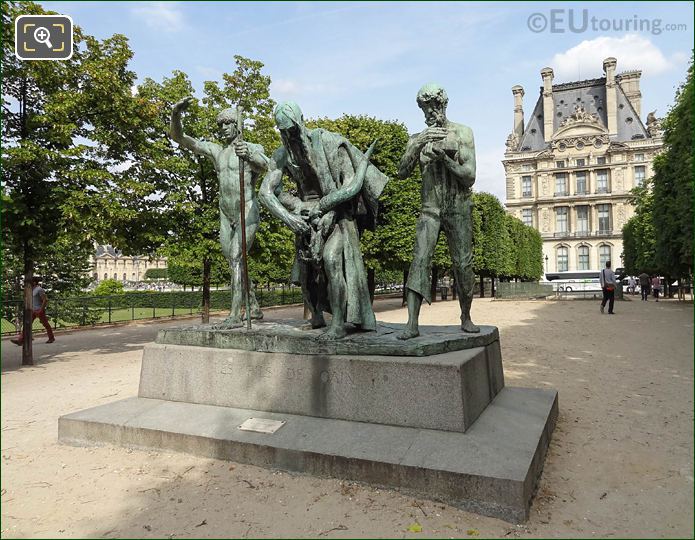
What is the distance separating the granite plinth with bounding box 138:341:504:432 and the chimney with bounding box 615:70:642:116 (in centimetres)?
8556

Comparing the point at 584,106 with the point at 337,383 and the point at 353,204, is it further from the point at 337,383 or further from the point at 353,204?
the point at 337,383

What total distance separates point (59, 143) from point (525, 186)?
76251 mm

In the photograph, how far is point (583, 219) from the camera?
74.1 metres

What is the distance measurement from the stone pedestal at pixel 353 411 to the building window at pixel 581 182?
77.6m

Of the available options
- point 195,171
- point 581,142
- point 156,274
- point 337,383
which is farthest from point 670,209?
point 156,274

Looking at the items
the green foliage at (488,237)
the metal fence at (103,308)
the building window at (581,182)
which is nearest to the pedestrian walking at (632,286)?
the green foliage at (488,237)

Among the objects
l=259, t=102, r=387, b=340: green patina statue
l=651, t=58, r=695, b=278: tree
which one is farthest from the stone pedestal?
l=651, t=58, r=695, b=278: tree

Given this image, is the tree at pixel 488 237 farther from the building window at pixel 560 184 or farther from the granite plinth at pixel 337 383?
the building window at pixel 560 184

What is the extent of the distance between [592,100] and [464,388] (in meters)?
87.5

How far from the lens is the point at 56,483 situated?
3.79 metres

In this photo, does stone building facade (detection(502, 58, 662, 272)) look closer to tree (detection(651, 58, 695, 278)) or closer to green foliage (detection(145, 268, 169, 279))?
Answer: tree (detection(651, 58, 695, 278))

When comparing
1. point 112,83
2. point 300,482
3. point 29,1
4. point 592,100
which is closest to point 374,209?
point 300,482

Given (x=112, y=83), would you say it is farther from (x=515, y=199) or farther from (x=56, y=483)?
(x=515, y=199)

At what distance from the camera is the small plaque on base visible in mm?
4129
